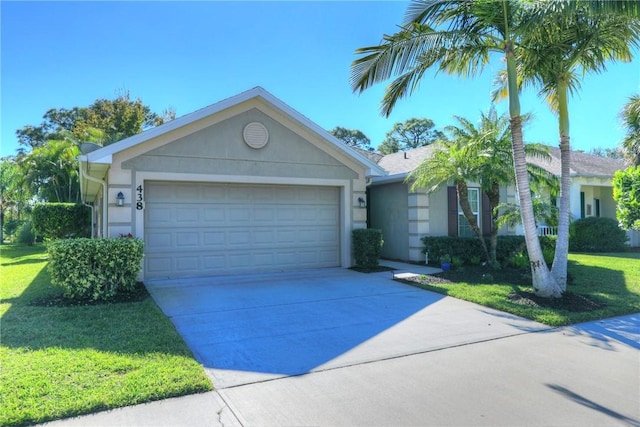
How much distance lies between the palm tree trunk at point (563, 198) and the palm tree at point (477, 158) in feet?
6.64

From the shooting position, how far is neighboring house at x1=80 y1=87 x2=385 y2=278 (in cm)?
928

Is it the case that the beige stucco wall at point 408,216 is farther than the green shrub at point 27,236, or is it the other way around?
the green shrub at point 27,236

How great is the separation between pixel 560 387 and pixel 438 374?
3.79 ft

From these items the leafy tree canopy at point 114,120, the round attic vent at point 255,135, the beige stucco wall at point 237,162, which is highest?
the leafy tree canopy at point 114,120

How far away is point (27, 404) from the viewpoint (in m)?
3.46

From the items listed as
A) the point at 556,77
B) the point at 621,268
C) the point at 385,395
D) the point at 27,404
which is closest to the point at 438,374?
the point at 385,395

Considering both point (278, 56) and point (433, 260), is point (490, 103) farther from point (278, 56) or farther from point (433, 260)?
point (278, 56)

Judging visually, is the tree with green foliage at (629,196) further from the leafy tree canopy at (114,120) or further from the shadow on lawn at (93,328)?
the leafy tree canopy at (114,120)

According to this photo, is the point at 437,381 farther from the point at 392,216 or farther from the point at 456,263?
the point at 392,216

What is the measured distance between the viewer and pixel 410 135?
146 ft

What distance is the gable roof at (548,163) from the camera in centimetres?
1441

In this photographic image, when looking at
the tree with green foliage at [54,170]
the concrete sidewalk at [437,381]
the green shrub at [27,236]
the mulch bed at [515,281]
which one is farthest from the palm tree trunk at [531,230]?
the green shrub at [27,236]

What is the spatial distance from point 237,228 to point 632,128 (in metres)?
16.2

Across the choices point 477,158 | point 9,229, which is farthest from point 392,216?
point 9,229
